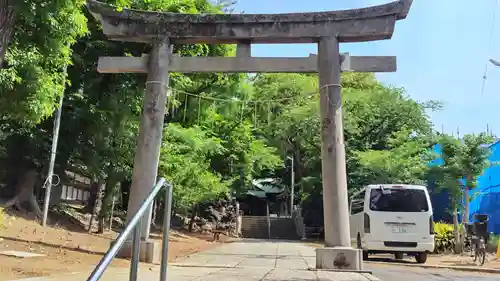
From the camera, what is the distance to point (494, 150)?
873 inches

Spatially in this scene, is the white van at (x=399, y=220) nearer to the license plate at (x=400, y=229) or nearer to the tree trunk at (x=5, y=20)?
the license plate at (x=400, y=229)

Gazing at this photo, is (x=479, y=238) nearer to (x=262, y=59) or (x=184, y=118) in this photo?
(x=262, y=59)

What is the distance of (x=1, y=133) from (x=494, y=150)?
1961cm

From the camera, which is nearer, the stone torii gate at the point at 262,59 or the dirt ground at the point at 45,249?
the dirt ground at the point at 45,249

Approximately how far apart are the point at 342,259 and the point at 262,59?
13.9ft

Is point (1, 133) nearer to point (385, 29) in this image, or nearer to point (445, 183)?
point (385, 29)

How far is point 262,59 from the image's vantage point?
10.3 metres

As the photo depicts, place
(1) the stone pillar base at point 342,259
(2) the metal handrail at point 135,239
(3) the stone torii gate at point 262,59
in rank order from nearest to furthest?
(2) the metal handrail at point 135,239
(1) the stone pillar base at point 342,259
(3) the stone torii gate at point 262,59

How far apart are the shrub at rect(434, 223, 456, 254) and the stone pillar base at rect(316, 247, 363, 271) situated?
445 inches

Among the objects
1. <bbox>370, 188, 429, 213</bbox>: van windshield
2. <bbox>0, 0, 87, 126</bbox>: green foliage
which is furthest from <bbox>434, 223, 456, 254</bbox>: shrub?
<bbox>0, 0, 87, 126</bbox>: green foliage

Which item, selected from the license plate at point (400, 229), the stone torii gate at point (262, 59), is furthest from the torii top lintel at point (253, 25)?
the license plate at point (400, 229)

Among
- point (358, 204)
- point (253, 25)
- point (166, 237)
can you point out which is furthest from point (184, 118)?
point (166, 237)

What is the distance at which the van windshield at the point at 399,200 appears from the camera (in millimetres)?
13930

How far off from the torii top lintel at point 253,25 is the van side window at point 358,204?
22.2 feet
